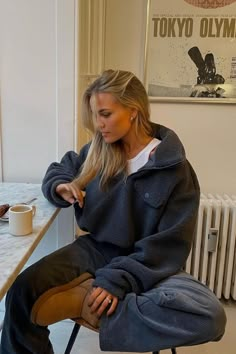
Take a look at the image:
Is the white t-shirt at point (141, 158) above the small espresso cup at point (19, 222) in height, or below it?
above

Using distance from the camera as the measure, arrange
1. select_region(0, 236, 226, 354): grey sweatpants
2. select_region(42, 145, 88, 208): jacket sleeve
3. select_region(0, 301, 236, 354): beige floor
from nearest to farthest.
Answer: select_region(0, 236, 226, 354): grey sweatpants, select_region(42, 145, 88, 208): jacket sleeve, select_region(0, 301, 236, 354): beige floor

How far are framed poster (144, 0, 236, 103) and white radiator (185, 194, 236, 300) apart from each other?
587 mm

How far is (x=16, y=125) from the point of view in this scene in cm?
173

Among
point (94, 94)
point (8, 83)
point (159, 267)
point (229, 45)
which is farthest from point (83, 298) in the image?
point (229, 45)

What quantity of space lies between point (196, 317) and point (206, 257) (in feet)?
3.22

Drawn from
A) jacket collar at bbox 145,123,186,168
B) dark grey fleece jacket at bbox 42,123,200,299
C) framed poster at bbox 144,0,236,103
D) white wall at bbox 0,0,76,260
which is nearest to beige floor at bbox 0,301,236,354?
white wall at bbox 0,0,76,260

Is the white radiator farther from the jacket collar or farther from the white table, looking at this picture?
the white table

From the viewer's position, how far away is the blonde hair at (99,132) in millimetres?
1315

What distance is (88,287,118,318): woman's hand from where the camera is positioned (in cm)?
115

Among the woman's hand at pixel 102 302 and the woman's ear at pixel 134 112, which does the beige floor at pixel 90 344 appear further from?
the woman's ear at pixel 134 112

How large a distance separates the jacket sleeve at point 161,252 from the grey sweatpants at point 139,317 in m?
0.04

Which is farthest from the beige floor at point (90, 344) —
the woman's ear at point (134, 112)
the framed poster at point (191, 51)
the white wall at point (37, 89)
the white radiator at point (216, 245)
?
the framed poster at point (191, 51)

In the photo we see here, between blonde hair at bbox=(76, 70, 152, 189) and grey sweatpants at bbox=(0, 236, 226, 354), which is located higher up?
blonde hair at bbox=(76, 70, 152, 189)

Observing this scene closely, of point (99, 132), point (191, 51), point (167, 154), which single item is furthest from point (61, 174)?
point (191, 51)
